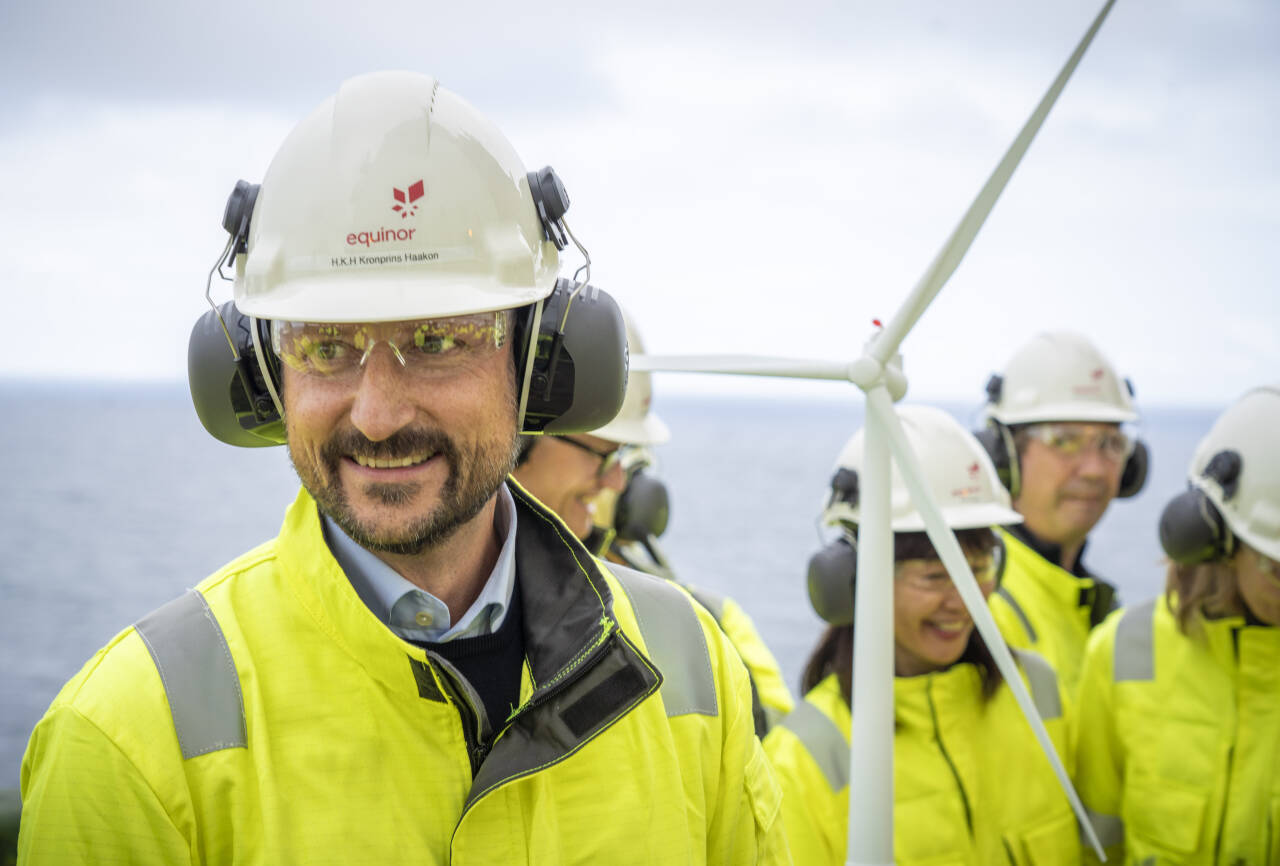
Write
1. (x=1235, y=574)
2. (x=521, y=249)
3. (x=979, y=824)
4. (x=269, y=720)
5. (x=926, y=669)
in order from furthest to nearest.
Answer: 1. (x=1235, y=574)
2. (x=926, y=669)
3. (x=979, y=824)
4. (x=521, y=249)
5. (x=269, y=720)

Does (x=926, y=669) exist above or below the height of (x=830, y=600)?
below

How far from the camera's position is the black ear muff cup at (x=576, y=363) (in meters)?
2.55

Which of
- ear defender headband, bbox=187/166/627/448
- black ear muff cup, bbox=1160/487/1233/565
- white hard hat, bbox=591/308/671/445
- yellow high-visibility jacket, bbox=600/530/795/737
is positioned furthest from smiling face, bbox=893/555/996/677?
ear defender headband, bbox=187/166/627/448

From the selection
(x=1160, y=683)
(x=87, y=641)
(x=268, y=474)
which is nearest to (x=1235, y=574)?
(x=1160, y=683)

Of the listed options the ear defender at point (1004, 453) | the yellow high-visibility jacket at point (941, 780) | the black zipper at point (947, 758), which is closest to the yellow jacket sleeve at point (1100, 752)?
the yellow high-visibility jacket at point (941, 780)

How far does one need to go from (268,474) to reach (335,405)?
78260 mm

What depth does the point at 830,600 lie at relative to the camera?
446 centimetres

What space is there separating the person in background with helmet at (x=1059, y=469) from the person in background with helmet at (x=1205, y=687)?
964 millimetres

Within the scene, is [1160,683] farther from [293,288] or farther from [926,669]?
[293,288]

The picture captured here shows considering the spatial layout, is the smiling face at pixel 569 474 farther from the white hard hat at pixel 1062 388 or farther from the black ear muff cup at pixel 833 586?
the white hard hat at pixel 1062 388

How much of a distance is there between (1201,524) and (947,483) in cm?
111

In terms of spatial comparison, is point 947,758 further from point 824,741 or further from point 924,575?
point 924,575

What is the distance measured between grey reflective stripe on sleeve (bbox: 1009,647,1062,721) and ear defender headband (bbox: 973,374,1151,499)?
179 centimetres

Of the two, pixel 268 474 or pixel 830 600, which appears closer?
pixel 830 600
